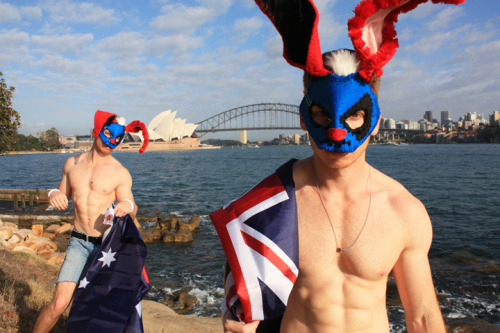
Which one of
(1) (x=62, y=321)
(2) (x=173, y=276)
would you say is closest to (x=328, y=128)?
(1) (x=62, y=321)

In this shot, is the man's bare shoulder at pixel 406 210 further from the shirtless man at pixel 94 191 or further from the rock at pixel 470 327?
the rock at pixel 470 327

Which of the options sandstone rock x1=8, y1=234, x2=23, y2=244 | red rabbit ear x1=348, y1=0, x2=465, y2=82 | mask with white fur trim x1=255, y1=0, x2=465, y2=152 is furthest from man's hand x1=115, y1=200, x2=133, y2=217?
sandstone rock x1=8, y1=234, x2=23, y2=244

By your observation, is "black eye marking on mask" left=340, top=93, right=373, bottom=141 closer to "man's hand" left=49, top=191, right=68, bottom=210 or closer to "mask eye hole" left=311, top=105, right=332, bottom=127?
"mask eye hole" left=311, top=105, right=332, bottom=127

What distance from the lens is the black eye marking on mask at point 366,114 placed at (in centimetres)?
143

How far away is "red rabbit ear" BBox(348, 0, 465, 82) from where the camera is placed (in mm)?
1355

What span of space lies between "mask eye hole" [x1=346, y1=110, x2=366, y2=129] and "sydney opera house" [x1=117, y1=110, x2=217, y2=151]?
95433 mm

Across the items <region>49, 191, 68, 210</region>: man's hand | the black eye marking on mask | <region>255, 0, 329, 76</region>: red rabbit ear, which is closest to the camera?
<region>255, 0, 329, 76</region>: red rabbit ear

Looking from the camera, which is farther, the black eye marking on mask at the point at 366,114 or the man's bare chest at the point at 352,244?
the man's bare chest at the point at 352,244

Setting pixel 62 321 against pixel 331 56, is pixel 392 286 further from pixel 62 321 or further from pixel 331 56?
pixel 331 56

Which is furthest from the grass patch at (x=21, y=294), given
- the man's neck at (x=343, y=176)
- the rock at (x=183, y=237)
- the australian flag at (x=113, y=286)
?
the rock at (x=183, y=237)

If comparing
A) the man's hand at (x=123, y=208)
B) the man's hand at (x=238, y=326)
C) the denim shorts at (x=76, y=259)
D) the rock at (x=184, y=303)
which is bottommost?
the rock at (x=184, y=303)

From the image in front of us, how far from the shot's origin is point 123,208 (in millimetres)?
3605

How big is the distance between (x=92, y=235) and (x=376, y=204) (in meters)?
3.11

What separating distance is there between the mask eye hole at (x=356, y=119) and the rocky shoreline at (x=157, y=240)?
3.64 meters
